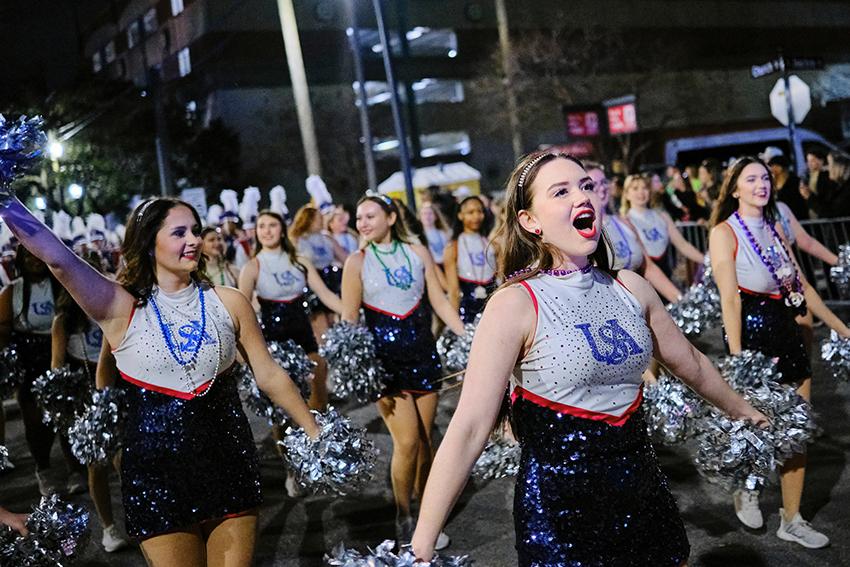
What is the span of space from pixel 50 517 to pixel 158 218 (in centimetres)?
110

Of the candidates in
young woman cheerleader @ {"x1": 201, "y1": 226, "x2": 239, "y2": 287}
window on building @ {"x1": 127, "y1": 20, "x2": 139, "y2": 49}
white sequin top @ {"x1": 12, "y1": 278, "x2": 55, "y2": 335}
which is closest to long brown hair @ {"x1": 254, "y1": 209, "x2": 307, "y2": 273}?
young woman cheerleader @ {"x1": 201, "y1": 226, "x2": 239, "y2": 287}

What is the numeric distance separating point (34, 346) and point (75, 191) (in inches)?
282

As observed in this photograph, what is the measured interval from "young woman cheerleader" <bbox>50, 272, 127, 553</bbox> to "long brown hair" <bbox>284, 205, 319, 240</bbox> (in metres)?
3.28

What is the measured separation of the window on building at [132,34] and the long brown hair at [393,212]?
48.5ft

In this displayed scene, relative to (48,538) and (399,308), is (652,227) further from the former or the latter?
(48,538)

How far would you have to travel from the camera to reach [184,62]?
83.6 feet

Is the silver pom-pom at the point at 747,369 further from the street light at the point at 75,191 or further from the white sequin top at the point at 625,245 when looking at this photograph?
the street light at the point at 75,191

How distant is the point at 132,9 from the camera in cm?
1928

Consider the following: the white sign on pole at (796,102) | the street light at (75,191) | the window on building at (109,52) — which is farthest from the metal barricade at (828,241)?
the window on building at (109,52)

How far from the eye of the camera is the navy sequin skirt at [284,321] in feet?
25.6

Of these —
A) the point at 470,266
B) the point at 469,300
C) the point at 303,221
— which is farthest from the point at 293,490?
the point at 303,221

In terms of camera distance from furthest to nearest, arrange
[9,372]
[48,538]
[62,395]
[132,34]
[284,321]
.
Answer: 1. [132,34]
2. [284,321]
3. [9,372]
4. [62,395]
5. [48,538]

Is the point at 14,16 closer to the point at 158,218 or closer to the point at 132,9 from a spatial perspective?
the point at 158,218

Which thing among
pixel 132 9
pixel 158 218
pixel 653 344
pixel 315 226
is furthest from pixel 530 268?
pixel 132 9
